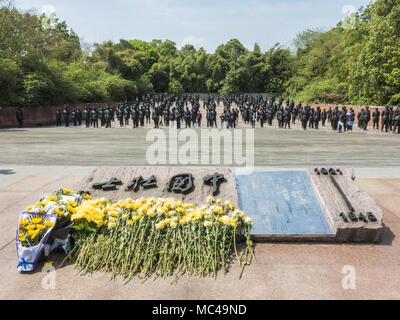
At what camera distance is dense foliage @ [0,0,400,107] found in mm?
22484

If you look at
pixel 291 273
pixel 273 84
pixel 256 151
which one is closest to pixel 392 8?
pixel 256 151

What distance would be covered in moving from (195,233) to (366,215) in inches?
79.5

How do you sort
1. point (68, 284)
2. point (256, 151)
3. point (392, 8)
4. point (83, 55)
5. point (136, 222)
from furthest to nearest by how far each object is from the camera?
point (83, 55), point (392, 8), point (256, 151), point (136, 222), point (68, 284)

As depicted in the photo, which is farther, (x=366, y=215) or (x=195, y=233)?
(x=366, y=215)

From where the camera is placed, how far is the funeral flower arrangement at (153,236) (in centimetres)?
330

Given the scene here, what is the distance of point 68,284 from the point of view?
3061 mm

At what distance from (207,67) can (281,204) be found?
60.7 m

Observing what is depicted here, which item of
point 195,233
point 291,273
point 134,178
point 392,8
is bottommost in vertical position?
point 291,273

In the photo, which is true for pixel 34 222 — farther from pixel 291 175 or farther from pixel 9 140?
pixel 9 140

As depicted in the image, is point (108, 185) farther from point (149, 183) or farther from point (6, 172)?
point (6, 172)

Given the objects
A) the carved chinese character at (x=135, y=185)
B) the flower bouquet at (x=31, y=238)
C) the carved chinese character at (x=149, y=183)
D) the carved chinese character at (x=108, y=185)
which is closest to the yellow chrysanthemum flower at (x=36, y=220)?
the flower bouquet at (x=31, y=238)

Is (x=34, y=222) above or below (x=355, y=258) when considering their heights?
above

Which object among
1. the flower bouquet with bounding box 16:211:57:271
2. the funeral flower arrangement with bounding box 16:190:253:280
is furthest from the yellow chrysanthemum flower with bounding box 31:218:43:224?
the funeral flower arrangement with bounding box 16:190:253:280

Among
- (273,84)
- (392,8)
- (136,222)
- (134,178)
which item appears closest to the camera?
(136,222)
